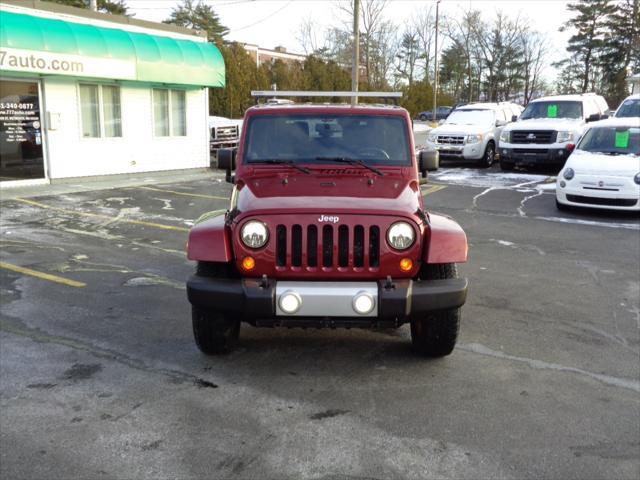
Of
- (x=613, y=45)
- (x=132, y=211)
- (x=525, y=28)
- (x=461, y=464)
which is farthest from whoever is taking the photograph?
(x=525, y=28)

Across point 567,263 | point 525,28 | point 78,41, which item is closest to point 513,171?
point 567,263

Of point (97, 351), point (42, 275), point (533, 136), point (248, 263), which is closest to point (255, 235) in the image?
point (248, 263)

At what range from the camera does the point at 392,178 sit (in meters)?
4.72

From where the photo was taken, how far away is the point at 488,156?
62.4 ft

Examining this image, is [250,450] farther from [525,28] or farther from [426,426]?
[525,28]

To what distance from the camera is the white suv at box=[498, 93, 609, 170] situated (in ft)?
53.3

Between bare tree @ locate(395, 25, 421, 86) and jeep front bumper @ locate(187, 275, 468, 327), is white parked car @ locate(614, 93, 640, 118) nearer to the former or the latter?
jeep front bumper @ locate(187, 275, 468, 327)

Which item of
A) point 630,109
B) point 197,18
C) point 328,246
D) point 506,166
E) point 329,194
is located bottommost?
point 506,166

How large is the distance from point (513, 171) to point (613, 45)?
142ft

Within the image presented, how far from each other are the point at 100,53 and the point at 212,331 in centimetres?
1213

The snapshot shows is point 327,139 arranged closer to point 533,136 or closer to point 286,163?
point 286,163

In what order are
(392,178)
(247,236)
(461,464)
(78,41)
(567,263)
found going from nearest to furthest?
(461,464)
(247,236)
(392,178)
(567,263)
(78,41)

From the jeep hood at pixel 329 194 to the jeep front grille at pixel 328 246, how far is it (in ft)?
0.44

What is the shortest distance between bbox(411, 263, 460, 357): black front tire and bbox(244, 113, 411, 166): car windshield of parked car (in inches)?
47.9
